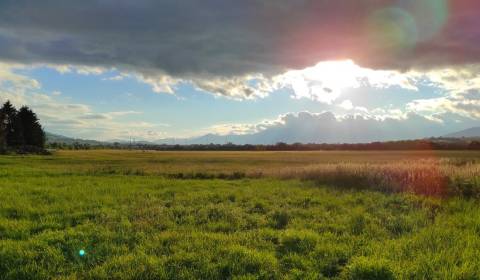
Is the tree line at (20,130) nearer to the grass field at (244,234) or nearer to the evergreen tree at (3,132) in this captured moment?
the evergreen tree at (3,132)

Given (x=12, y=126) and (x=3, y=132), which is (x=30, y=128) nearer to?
(x=12, y=126)

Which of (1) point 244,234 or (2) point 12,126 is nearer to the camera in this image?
(1) point 244,234

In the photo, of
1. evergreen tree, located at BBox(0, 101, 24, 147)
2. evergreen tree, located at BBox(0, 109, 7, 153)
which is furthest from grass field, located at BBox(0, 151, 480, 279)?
evergreen tree, located at BBox(0, 101, 24, 147)

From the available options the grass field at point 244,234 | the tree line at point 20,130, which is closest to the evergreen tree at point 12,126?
the tree line at point 20,130

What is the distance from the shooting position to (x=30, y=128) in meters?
101

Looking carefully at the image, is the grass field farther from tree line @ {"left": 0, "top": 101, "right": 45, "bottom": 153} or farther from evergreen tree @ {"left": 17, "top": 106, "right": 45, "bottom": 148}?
evergreen tree @ {"left": 17, "top": 106, "right": 45, "bottom": 148}

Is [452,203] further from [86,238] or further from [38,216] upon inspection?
[38,216]

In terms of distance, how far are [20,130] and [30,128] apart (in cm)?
418

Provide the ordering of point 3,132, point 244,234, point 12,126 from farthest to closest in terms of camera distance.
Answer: point 12,126, point 3,132, point 244,234

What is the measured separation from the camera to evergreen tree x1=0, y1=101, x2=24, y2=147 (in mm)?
95000

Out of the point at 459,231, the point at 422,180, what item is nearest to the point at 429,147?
the point at 422,180

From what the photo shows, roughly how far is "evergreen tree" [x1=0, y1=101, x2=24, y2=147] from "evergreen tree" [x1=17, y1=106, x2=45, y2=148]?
2.81 metres

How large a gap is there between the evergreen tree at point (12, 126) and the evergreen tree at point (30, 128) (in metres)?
2.81

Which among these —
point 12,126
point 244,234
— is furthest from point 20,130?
Result: point 244,234
